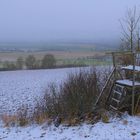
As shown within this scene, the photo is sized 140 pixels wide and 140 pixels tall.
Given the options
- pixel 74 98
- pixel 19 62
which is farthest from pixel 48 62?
pixel 74 98

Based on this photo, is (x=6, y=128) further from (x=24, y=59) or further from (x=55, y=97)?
(x=24, y=59)

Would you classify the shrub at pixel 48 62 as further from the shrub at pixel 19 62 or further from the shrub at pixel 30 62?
the shrub at pixel 19 62

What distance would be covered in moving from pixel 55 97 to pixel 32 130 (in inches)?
78.1

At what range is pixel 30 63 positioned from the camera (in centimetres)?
3431

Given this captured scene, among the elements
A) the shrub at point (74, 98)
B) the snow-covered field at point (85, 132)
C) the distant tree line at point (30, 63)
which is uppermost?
the shrub at point (74, 98)

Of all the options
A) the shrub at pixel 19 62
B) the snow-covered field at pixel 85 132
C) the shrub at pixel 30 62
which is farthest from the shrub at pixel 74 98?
the shrub at pixel 19 62

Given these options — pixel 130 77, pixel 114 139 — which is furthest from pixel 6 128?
pixel 130 77

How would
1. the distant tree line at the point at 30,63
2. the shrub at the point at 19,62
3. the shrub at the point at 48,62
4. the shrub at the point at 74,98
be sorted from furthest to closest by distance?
the shrub at the point at 19,62, the distant tree line at the point at 30,63, the shrub at the point at 48,62, the shrub at the point at 74,98

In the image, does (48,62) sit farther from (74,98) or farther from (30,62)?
(74,98)

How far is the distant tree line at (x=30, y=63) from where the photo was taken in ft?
109

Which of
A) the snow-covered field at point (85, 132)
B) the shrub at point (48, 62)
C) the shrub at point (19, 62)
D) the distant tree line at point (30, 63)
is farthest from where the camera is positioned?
the shrub at point (19, 62)

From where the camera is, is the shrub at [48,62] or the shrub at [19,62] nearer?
the shrub at [48,62]

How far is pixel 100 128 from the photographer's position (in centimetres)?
766

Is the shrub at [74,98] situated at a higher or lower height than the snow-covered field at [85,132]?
higher
